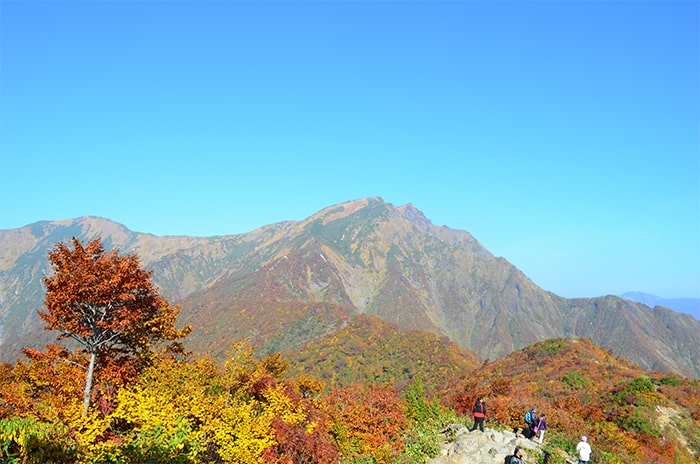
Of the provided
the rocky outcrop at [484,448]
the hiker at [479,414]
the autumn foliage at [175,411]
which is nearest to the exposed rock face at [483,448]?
the rocky outcrop at [484,448]

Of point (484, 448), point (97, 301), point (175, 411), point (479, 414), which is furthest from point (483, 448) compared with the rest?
point (97, 301)

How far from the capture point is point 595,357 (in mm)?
66750

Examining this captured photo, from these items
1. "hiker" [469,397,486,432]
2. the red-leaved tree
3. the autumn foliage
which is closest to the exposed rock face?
"hiker" [469,397,486,432]

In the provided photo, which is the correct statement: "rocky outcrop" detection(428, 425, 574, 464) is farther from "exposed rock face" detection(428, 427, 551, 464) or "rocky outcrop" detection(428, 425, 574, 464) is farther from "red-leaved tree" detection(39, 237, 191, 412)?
"red-leaved tree" detection(39, 237, 191, 412)

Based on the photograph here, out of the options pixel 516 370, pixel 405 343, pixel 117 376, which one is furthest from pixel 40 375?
pixel 405 343

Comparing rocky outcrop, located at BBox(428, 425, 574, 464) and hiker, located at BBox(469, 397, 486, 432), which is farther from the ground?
hiker, located at BBox(469, 397, 486, 432)

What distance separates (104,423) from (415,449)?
13047mm

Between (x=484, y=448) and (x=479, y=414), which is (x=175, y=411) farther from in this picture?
(x=479, y=414)

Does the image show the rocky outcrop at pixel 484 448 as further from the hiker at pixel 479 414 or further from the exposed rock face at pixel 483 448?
the hiker at pixel 479 414

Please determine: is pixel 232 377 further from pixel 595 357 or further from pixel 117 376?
pixel 595 357

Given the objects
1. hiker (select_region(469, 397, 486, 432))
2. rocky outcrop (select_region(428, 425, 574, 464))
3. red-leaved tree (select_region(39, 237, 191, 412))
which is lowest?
rocky outcrop (select_region(428, 425, 574, 464))

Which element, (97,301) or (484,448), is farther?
(484,448)

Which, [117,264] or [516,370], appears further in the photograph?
[516,370]

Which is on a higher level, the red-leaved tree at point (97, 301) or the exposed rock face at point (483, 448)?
the red-leaved tree at point (97, 301)
